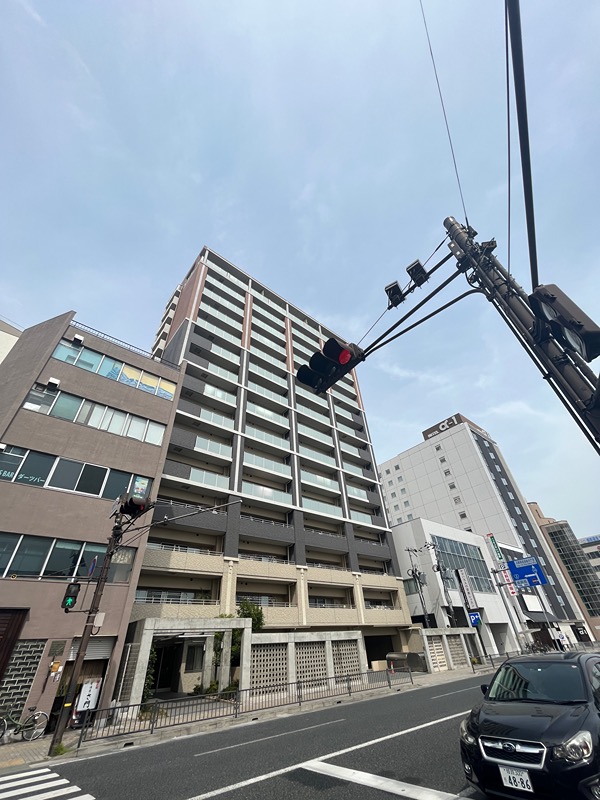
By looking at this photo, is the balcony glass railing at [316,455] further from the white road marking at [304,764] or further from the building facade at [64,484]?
the white road marking at [304,764]

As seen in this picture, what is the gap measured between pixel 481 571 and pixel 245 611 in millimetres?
33095

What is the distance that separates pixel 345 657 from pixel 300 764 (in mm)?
18152

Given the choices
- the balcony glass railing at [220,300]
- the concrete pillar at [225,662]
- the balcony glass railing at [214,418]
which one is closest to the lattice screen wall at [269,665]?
the concrete pillar at [225,662]

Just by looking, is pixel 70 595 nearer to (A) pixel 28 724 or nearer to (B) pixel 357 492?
(A) pixel 28 724

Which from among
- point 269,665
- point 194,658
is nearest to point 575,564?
point 269,665

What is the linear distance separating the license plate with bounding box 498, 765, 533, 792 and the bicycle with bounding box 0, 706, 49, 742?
16502mm

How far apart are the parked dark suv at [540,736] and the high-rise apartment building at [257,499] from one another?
14.0m

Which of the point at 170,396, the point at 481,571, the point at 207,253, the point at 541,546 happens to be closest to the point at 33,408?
the point at 170,396

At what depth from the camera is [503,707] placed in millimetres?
4969

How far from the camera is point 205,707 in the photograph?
15109 millimetres

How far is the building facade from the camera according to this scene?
14.5m

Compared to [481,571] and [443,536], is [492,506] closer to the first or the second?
[481,571]

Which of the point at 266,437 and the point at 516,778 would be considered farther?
the point at 266,437

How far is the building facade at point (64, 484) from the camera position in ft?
47.6
